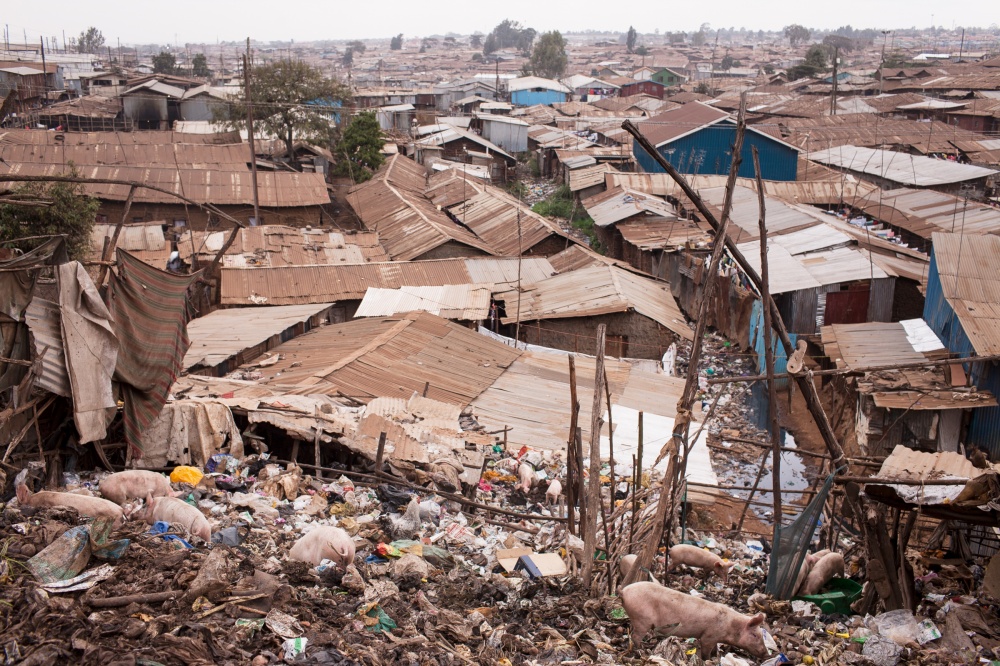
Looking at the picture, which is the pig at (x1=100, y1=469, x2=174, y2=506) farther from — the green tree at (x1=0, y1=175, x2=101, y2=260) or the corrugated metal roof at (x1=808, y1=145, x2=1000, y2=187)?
the corrugated metal roof at (x1=808, y1=145, x2=1000, y2=187)

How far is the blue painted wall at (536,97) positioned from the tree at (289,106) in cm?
2614

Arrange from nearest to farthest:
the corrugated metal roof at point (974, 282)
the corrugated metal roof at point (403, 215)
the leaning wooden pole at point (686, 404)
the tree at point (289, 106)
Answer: the leaning wooden pole at point (686, 404)
the corrugated metal roof at point (974, 282)
the corrugated metal roof at point (403, 215)
the tree at point (289, 106)

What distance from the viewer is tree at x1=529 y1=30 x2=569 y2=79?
253 feet

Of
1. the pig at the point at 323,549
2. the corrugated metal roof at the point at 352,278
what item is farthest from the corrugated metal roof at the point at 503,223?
the pig at the point at 323,549

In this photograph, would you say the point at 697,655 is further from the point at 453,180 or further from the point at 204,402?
the point at 453,180

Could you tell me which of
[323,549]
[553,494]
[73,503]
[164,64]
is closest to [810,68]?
[164,64]

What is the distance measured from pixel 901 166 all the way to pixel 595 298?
52.9 feet

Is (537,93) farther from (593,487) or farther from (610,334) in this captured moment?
(593,487)

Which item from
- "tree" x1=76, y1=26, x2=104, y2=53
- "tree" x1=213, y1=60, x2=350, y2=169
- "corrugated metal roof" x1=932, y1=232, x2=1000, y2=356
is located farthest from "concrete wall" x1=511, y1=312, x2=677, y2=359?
"tree" x1=76, y1=26, x2=104, y2=53

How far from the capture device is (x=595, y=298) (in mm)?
16516

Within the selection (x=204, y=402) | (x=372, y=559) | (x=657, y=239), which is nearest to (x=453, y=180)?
(x=657, y=239)

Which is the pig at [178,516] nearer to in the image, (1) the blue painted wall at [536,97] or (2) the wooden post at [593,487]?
(2) the wooden post at [593,487]

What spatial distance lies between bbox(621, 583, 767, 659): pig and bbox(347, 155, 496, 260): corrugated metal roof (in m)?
16.0

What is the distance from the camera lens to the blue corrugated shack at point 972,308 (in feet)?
35.4
